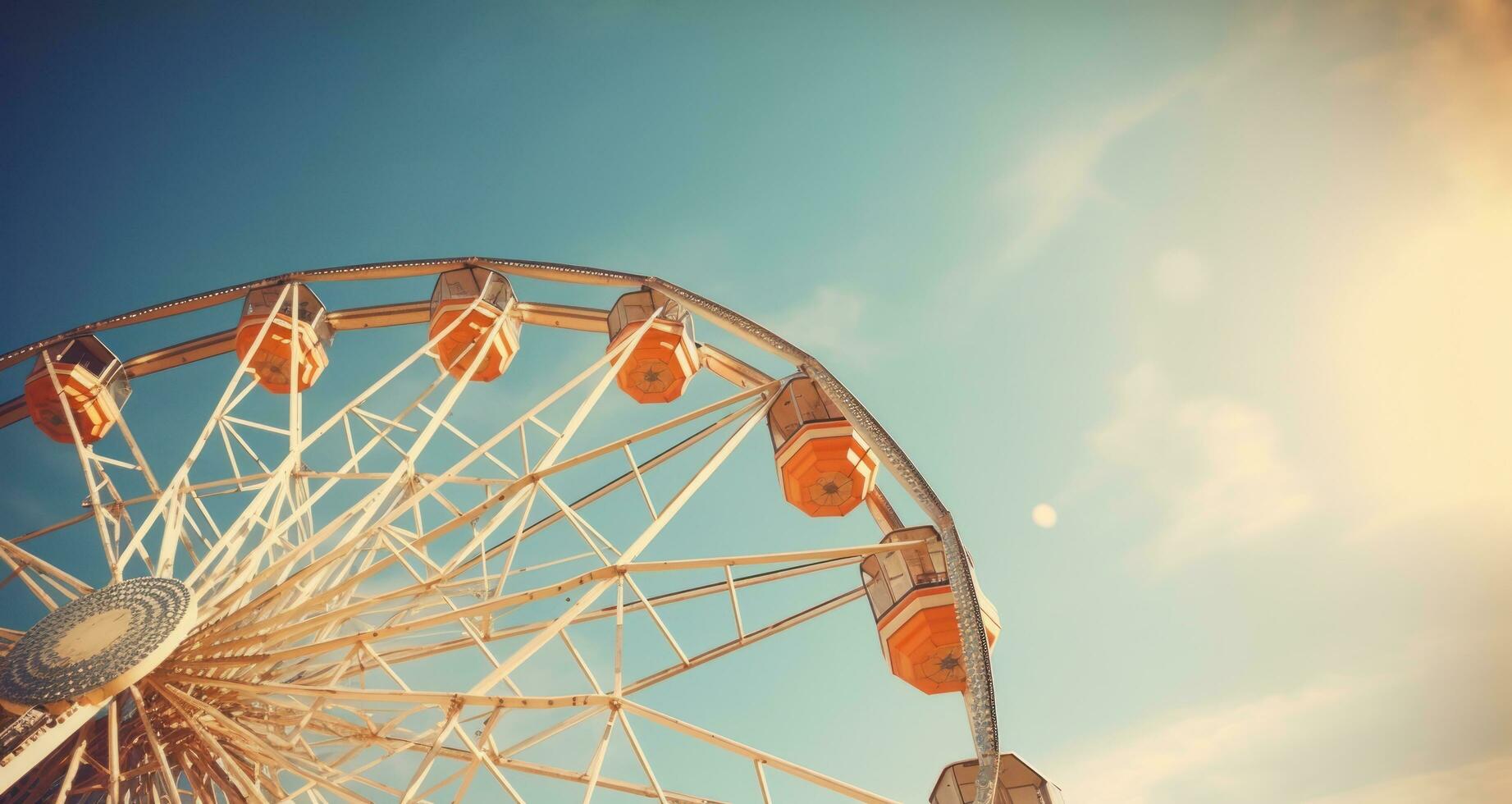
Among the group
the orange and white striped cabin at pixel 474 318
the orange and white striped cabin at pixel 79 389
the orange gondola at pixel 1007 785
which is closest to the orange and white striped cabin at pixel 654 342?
the orange and white striped cabin at pixel 474 318

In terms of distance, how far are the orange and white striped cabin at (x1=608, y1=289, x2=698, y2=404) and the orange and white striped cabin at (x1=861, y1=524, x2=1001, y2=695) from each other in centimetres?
406

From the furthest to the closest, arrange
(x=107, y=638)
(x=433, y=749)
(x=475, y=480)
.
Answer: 1. (x=475, y=480)
2. (x=107, y=638)
3. (x=433, y=749)

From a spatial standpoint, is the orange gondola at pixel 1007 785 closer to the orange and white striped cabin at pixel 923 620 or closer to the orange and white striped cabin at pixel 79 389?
the orange and white striped cabin at pixel 923 620

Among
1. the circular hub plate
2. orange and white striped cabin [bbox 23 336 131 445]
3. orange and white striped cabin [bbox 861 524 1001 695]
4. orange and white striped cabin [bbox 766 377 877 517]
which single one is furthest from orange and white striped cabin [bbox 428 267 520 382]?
orange and white striped cabin [bbox 861 524 1001 695]

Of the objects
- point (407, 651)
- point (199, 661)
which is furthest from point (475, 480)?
point (199, 661)

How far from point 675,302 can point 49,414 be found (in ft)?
31.2

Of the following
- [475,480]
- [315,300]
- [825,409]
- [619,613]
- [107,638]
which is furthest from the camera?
[315,300]

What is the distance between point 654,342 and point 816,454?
3.00m

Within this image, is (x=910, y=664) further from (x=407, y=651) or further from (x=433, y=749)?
(x=407, y=651)

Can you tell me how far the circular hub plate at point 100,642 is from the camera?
241 inches

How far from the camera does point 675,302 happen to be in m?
10.9

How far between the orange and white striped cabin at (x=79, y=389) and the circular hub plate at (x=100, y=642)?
5258mm

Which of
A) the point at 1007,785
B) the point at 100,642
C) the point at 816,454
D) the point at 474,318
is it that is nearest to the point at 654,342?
the point at 474,318

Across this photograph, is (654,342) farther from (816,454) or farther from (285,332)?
(285,332)
